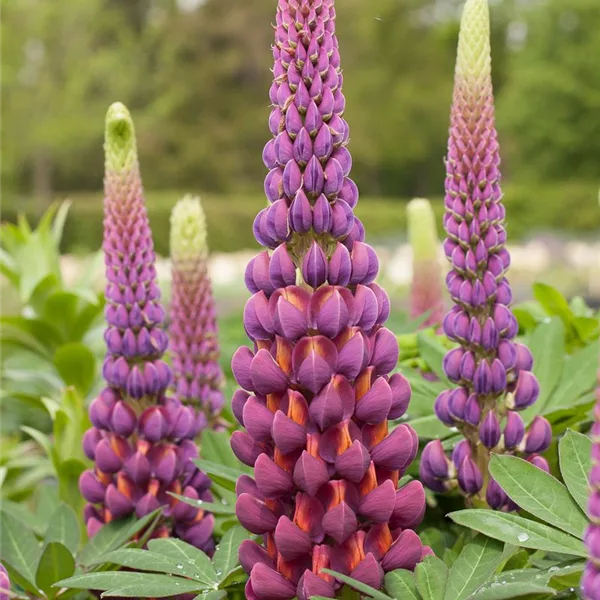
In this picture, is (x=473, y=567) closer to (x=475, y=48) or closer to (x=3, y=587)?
(x=3, y=587)

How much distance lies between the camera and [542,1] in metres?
42.7

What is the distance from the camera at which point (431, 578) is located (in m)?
1.10

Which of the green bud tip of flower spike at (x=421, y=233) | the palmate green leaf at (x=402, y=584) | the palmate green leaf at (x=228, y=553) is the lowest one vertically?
the palmate green leaf at (x=228, y=553)

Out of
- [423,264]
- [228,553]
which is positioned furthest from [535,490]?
[423,264]

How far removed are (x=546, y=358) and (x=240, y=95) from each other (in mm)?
45034

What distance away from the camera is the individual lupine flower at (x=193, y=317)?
7.11 ft

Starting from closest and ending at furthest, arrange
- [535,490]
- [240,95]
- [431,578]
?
[431,578] < [535,490] < [240,95]

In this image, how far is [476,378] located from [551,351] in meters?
0.45

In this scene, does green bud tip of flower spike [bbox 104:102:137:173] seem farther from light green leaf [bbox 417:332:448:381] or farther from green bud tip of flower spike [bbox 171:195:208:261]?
light green leaf [bbox 417:332:448:381]

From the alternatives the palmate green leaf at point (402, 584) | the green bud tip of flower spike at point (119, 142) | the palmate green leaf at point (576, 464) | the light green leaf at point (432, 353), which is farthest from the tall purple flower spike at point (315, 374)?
the light green leaf at point (432, 353)

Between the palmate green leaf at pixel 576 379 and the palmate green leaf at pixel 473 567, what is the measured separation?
1.87 ft

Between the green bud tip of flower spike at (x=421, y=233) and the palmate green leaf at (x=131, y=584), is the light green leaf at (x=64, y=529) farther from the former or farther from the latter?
the green bud tip of flower spike at (x=421, y=233)

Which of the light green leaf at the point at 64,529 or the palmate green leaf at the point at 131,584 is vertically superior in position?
the palmate green leaf at the point at 131,584

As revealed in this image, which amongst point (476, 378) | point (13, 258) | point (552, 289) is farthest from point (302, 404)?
point (13, 258)
